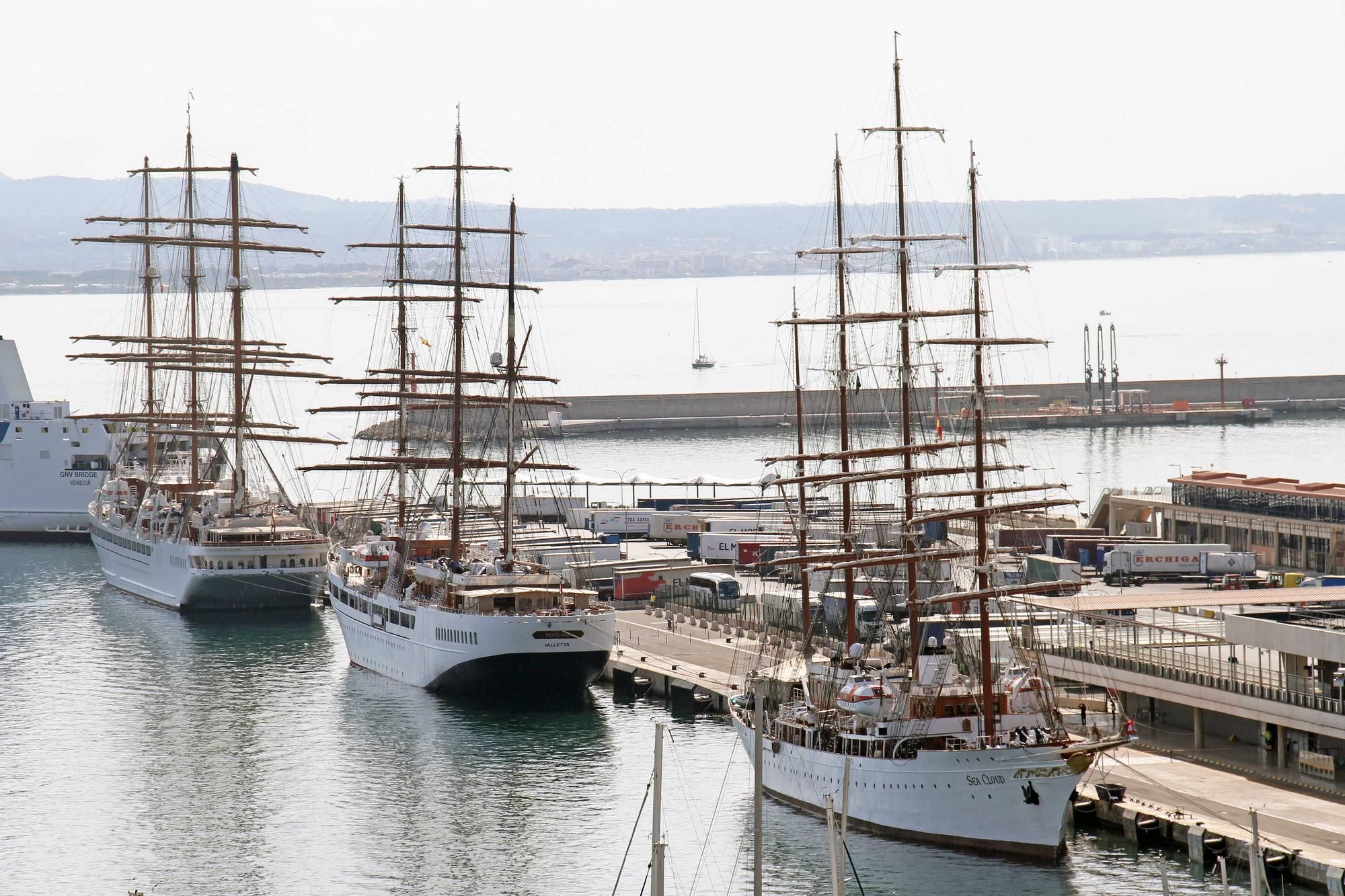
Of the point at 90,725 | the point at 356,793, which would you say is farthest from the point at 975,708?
the point at 90,725

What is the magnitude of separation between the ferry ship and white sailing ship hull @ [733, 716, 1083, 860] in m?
74.2

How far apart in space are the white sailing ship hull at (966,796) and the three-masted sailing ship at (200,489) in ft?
142

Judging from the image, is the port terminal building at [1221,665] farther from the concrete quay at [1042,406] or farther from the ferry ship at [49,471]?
the concrete quay at [1042,406]

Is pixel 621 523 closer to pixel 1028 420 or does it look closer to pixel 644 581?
pixel 644 581

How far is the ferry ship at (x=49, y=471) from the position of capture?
344 ft

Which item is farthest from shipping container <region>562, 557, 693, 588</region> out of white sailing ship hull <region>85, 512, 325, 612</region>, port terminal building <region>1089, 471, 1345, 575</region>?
port terminal building <region>1089, 471, 1345, 575</region>

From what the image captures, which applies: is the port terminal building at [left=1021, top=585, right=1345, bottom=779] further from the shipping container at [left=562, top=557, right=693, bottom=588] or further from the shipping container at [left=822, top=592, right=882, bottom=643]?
the shipping container at [left=562, top=557, right=693, bottom=588]

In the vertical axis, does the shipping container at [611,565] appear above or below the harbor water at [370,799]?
above

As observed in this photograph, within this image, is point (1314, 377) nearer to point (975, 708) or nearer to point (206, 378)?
point (206, 378)

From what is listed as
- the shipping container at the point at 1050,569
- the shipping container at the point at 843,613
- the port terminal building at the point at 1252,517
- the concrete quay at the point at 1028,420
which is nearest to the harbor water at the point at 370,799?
the shipping container at the point at 843,613

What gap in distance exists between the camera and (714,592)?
68625 millimetres

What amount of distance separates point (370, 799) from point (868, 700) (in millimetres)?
13531

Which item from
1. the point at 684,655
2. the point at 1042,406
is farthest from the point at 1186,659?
the point at 1042,406

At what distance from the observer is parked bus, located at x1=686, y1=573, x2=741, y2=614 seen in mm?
67250
